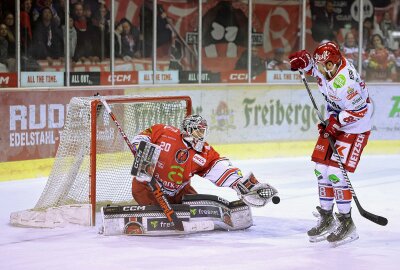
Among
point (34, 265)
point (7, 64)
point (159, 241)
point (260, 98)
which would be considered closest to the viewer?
point (34, 265)

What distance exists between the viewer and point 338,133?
5.25 metres

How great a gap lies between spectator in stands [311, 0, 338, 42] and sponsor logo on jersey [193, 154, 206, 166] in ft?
15.9

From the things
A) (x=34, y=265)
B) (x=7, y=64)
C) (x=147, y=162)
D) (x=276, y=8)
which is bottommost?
(x=34, y=265)

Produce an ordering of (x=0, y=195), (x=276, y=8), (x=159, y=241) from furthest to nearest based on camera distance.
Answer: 1. (x=276, y=8)
2. (x=0, y=195)
3. (x=159, y=241)

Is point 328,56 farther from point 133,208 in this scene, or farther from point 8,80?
point 8,80

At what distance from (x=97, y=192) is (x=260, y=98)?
3649 mm

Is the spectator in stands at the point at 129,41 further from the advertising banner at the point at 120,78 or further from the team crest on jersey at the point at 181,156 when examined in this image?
the team crest on jersey at the point at 181,156

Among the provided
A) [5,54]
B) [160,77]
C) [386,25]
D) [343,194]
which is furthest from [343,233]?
[386,25]

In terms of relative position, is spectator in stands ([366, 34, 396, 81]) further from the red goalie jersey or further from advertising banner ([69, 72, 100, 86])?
the red goalie jersey

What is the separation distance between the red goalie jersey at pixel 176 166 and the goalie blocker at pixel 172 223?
4.7 inches

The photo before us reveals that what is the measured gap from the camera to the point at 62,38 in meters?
8.10

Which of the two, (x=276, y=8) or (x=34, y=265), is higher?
(x=276, y=8)

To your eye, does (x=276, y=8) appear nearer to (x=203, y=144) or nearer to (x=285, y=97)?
(x=285, y=97)

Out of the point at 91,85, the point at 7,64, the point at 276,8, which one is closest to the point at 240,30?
the point at 276,8
